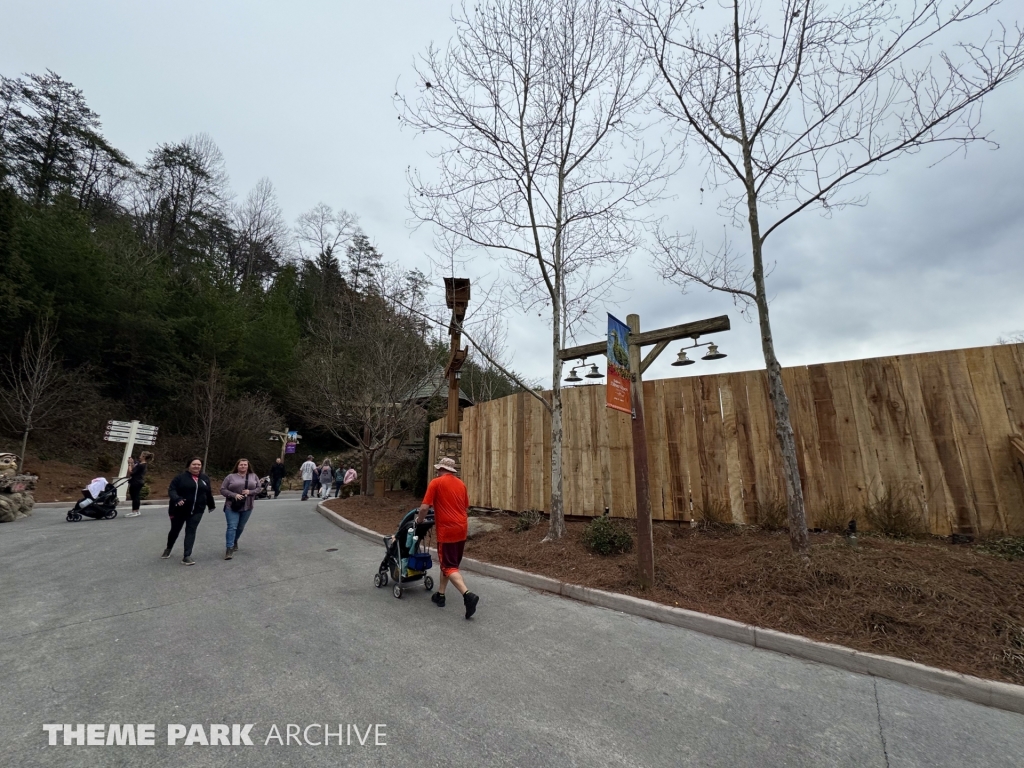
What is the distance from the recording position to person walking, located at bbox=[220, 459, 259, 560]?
730 centimetres

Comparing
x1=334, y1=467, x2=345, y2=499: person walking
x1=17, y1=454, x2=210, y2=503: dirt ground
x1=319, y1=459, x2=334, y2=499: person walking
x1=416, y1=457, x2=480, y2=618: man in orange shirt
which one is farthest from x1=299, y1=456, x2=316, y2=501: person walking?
x1=416, y1=457, x2=480, y2=618: man in orange shirt

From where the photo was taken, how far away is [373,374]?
46.5 feet

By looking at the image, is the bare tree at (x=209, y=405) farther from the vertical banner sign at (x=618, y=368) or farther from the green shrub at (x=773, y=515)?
the green shrub at (x=773, y=515)

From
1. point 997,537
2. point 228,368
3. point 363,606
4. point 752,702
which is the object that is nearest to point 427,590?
point 363,606

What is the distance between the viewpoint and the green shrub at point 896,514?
5461 millimetres

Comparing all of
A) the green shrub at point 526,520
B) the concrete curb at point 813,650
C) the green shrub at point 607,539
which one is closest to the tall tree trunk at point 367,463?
the green shrub at point 526,520

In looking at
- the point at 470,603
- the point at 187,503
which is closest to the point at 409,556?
the point at 470,603

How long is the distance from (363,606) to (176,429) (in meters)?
26.0

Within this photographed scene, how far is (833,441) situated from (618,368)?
318 cm

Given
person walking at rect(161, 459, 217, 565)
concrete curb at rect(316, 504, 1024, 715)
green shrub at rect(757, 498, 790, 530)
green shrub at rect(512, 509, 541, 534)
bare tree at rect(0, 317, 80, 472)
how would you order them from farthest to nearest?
1. bare tree at rect(0, 317, 80, 472)
2. green shrub at rect(512, 509, 541, 534)
3. person walking at rect(161, 459, 217, 565)
4. green shrub at rect(757, 498, 790, 530)
5. concrete curb at rect(316, 504, 1024, 715)

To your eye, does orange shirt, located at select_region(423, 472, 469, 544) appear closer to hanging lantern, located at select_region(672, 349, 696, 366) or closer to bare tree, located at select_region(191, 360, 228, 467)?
hanging lantern, located at select_region(672, 349, 696, 366)

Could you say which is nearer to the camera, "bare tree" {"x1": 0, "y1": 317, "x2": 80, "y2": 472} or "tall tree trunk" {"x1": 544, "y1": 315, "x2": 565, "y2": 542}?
"tall tree trunk" {"x1": 544, "y1": 315, "x2": 565, "y2": 542}

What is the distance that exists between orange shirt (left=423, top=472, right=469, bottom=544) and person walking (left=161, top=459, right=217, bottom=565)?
411 cm

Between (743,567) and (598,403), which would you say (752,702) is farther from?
(598,403)
